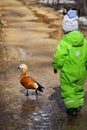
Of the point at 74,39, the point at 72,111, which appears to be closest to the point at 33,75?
the point at 72,111

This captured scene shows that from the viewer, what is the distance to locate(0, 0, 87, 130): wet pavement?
6.36 meters

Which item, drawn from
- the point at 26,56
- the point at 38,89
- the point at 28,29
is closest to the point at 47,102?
the point at 38,89

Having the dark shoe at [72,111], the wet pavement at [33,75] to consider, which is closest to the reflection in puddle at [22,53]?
the wet pavement at [33,75]

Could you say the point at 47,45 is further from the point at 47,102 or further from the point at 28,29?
the point at 47,102

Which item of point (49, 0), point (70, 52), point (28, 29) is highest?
point (70, 52)

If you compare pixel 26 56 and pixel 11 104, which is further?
pixel 26 56

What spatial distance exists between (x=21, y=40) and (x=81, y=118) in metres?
7.22

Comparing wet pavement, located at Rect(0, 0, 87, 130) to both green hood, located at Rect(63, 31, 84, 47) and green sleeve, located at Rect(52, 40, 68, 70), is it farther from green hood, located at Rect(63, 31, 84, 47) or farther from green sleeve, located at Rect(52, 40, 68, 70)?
green hood, located at Rect(63, 31, 84, 47)

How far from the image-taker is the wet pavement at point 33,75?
20.9ft

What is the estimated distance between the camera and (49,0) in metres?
27.1

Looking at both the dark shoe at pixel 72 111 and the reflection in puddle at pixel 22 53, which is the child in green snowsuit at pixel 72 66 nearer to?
the dark shoe at pixel 72 111

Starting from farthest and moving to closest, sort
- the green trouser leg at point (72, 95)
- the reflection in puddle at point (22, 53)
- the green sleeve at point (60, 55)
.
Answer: the reflection in puddle at point (22, 53)
the green trouser leg at point (72, 95)
the green sleeve at point (60, 55)

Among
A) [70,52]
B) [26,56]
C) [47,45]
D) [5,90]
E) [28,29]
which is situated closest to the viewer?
[70,52]

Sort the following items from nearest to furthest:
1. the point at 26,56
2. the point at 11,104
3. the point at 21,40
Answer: the point at 11,104 < the point at 26,56 < the point at 21,40
